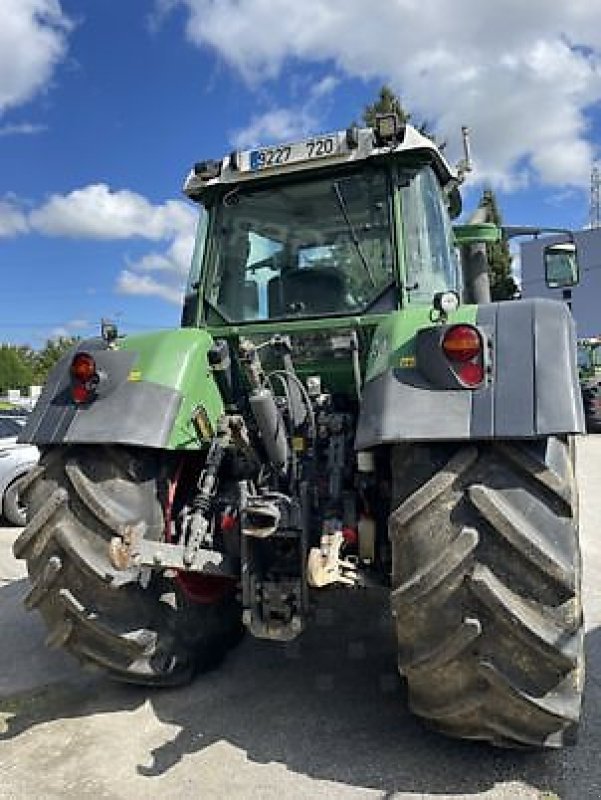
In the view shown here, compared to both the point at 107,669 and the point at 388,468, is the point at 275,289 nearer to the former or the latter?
the point at 388,468

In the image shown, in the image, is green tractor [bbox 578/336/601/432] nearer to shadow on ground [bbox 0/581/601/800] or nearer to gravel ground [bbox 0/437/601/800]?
gravel ground [bbox 0/437/601/800]

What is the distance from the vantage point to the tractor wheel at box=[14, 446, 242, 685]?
3.30 metres

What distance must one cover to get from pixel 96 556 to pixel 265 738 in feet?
3.48

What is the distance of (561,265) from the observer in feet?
14.8

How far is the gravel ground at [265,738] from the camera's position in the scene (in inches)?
113

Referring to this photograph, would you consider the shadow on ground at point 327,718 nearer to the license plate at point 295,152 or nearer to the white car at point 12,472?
the license plate at point 295,152

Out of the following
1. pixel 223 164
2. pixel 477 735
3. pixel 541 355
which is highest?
pixel 223 164

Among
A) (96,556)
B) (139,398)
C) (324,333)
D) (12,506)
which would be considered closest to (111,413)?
(139,398)

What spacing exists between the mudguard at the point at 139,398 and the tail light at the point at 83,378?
0.10 ft

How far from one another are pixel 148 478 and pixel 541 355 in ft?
5.90

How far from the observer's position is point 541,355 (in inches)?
109

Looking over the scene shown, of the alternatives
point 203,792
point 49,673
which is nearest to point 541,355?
point 203,792

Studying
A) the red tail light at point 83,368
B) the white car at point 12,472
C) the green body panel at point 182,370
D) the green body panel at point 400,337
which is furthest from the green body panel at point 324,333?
the white car at point 12,472

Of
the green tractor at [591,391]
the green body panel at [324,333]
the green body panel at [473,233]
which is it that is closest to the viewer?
the green body panel at [324,333]
